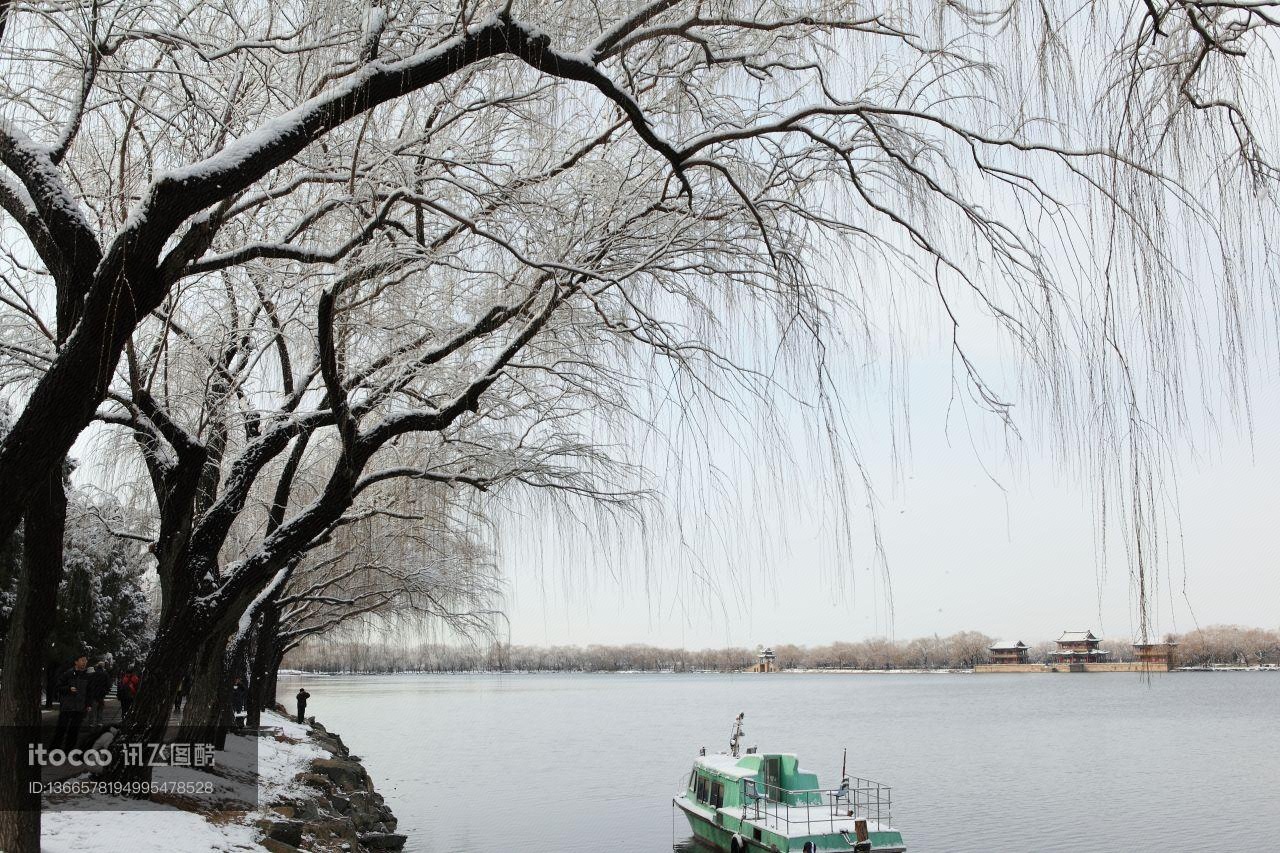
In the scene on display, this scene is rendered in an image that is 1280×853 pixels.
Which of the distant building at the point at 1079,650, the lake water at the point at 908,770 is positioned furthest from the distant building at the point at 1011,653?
the lake water at the point at 908,770

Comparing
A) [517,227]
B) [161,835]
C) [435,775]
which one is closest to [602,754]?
[435,775]

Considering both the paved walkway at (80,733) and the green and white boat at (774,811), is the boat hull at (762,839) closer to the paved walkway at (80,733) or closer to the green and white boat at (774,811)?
the green and white boat at (774,811)

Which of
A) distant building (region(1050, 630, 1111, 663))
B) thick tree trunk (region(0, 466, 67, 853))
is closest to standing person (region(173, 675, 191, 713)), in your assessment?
thick tree trunk (region(0, 466, 67, 853))

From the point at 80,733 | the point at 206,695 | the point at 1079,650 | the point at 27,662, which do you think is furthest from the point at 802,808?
the point at 1079,650

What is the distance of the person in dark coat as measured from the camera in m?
12.3

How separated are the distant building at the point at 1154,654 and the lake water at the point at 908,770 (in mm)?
846

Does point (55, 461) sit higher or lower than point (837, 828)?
higher

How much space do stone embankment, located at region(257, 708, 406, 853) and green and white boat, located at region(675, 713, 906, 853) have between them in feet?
21.5

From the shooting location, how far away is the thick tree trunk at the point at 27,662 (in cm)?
720

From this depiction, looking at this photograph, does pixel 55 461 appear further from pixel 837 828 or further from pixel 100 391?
pixel 837 828

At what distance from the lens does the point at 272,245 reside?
6523mm

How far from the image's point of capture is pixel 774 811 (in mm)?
20250

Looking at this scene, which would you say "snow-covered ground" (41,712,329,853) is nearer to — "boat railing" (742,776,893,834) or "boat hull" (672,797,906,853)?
"boat hull" (672,797,906,853)

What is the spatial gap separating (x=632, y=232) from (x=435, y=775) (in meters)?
30.1
